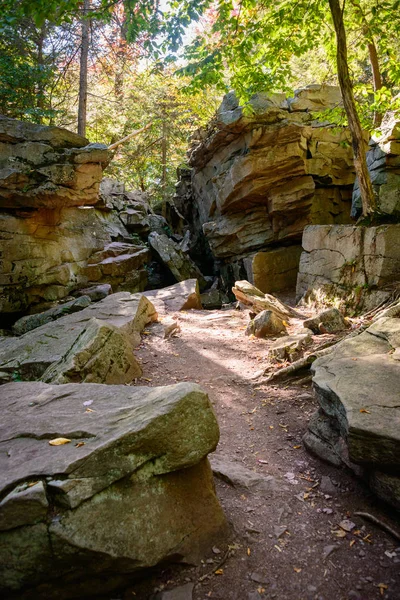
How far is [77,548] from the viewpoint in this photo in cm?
184

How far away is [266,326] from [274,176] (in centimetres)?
759

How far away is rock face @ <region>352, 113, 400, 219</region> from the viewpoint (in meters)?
7.78

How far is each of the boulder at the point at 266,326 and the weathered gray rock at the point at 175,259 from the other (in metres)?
9.07

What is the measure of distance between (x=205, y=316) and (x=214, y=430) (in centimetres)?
677

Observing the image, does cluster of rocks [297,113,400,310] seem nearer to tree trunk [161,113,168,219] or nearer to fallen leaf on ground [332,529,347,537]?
fallen leaf on ground [332,529,347,537]

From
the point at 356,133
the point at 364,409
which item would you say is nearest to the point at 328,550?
the point at 364,409

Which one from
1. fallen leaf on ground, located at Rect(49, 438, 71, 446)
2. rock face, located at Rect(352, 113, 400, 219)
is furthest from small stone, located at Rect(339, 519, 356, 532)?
rock face, located at Rect(352, 113, 400, 219)

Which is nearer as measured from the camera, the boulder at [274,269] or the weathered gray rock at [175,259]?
the boulder at [274,269]

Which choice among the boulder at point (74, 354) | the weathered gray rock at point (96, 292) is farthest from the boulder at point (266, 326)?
the weathered gray rock at point (96, 292)

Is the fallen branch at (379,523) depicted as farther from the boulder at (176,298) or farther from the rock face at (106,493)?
the boulder at (176,298)

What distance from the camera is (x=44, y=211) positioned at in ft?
39.1

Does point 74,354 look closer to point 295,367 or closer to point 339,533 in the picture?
point 295,367

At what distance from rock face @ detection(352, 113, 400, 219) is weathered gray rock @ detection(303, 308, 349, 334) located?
2997mm

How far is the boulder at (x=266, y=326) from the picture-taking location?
22.2 feet
